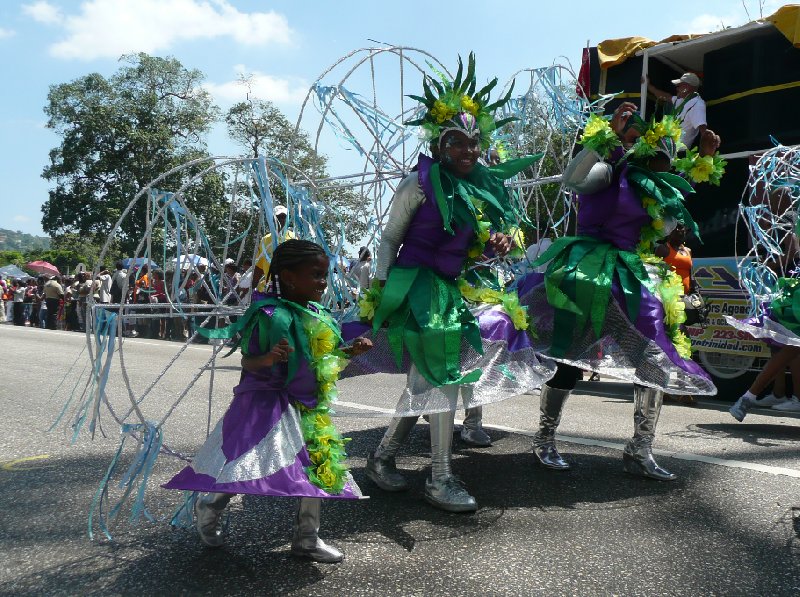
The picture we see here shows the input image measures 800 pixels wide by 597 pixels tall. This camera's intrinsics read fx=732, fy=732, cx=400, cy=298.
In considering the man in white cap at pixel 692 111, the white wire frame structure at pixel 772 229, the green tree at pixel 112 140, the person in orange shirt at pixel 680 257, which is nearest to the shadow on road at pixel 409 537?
the white wire frame structure at pixel 772 229

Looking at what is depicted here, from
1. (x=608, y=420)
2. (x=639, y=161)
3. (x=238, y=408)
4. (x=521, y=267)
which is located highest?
(x=639, y=161)

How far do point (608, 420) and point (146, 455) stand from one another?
13.0 ft

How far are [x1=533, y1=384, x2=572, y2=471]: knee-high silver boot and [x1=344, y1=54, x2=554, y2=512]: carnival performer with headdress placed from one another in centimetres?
49

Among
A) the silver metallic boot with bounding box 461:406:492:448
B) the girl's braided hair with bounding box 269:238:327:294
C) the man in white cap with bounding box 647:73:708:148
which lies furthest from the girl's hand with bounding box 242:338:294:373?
the man in white cap with bounding box 647:73:708:148

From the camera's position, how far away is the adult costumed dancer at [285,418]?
240 cm

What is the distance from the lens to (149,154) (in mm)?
27188

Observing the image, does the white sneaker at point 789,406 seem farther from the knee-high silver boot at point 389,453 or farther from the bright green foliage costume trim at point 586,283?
the knee-high silver boot at point 389,453

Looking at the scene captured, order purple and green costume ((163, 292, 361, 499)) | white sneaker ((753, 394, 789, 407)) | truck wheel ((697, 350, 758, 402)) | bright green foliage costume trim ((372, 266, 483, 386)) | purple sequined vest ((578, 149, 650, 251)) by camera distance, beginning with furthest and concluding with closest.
A: truck wheel ((697, 350, 758, 402)) < white sneaker ((753, 394, 789, 407)) < purple sequined vest ((578, 149, 650, 251)) < bright green foliage costume trim ((372, 266, 483, 386)) < purple and green costume ((163, 292, 361, 499))

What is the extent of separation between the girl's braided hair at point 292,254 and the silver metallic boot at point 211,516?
0.83m

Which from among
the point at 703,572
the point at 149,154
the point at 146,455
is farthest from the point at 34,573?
the point at 149,154

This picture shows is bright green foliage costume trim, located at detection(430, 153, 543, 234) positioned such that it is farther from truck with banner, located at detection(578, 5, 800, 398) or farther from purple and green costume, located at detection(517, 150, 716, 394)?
truck with banner, located at detection(578, 5, 800, 398)

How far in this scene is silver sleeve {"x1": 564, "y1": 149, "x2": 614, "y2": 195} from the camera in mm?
3656

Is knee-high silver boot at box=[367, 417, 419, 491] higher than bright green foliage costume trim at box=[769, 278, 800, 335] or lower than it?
lower

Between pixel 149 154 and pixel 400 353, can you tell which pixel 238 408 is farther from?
pixel 149 154
